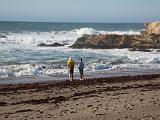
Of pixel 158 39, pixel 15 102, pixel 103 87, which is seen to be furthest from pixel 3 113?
pixel 158 39

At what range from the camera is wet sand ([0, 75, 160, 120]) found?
1238 cm

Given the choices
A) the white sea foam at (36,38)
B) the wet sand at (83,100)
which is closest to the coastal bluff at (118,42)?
the white sea foam at (36,38)

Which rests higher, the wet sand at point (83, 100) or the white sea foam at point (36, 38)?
the wet sand at point (83, 100)

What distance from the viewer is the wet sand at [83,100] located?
40.6ft

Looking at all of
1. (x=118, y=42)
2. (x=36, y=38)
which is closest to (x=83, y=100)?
(x=118, y=42)

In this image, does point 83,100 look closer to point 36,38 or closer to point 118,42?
point 118,42

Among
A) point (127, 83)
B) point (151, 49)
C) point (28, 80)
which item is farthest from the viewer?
point (151, 49)

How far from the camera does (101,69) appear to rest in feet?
94.4

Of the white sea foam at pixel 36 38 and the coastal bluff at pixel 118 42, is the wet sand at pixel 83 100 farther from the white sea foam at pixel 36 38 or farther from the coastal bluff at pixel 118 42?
the white sea foam at pixel 36 38

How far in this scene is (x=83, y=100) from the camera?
1507 cm

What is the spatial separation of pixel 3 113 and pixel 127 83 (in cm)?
910

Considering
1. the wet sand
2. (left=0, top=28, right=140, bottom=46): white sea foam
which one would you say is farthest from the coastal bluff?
the wet sand

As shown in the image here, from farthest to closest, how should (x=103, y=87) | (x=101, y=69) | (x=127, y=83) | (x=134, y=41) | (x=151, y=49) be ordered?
(x=134, y=41) → (x=151, y=49) → (x=101, y=69) → (x=127, y=83) → (x=103, y=87)

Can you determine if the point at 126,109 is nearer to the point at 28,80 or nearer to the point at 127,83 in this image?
the point at 127,83
